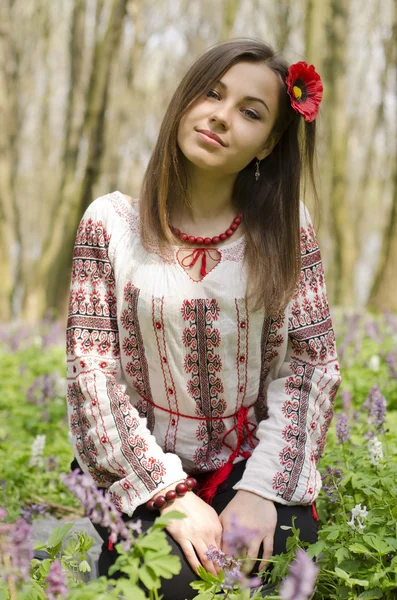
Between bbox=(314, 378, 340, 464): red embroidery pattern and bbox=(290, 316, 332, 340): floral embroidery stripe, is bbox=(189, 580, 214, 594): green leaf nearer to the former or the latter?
bbox=(314, 378, 340, 464): red embroidery pattern

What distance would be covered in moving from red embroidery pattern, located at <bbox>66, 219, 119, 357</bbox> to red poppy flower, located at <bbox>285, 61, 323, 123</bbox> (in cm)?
74

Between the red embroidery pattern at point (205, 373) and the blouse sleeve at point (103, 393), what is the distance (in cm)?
21

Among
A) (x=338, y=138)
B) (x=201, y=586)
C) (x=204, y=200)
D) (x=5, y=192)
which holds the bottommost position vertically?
(x=201, y=586)

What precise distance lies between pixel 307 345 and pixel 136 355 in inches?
21.9

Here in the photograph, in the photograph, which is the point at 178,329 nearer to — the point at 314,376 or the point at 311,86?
the point at 314,376

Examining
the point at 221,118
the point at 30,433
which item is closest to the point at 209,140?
the point at 221,118

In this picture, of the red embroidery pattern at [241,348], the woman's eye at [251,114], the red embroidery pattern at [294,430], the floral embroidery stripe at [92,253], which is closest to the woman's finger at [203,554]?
the red embroidery pattern at [294,430]

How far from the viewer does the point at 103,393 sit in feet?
7.27

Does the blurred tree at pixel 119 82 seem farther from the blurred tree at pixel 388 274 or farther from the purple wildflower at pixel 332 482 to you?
the purple wildflower at pixel 332 482

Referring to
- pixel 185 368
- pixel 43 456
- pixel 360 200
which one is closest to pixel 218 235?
pixel 185 368

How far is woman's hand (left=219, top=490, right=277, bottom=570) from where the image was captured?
6.71 ft

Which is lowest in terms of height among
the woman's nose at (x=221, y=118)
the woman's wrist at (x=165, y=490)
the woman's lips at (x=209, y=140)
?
the woman's wrist at (x=165, y=490)

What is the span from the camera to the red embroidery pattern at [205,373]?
2.26 m

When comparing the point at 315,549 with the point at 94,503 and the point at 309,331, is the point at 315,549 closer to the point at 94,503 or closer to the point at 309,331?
the point at 94,503
